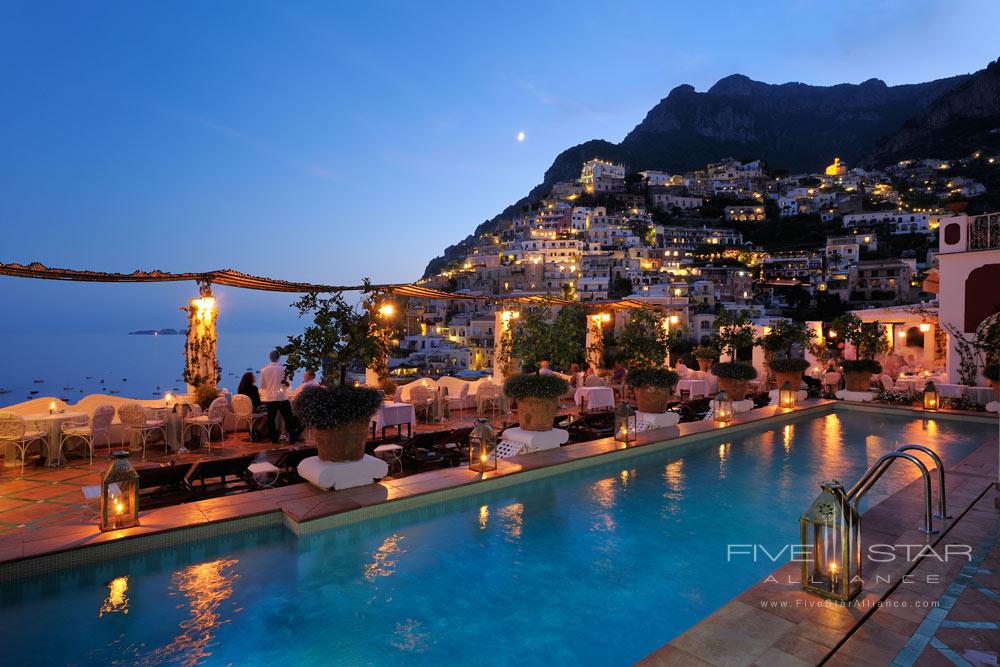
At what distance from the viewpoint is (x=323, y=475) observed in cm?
605

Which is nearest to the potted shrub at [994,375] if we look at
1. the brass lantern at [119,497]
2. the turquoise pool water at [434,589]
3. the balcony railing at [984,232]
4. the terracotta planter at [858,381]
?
the terracotta planter at [858,381]

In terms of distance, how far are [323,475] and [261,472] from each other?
98cm

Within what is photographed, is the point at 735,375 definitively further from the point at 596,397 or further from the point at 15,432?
the point at 15,432

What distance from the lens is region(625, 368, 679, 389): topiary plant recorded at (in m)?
9.73

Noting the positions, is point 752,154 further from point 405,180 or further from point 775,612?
point 775,612

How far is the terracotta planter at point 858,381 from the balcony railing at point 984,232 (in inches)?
206

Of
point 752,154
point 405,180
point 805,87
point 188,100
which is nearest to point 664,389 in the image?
point 188,100

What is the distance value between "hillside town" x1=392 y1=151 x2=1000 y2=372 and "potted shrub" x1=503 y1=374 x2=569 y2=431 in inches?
2219

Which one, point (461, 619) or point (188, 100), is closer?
point (461, 619)

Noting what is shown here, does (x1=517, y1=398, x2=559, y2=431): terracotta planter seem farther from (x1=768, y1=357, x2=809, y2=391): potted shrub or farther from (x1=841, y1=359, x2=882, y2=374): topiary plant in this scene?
(x1=841, y1=359, x2=882, y2=374): topiary plant

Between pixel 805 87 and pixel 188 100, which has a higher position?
pixel 805 87

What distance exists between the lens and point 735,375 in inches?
469

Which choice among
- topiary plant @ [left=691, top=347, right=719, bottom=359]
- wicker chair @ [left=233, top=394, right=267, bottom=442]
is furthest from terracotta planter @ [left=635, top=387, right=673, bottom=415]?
topiary plant @ [left=691, top=347, right=719, bottom=359]

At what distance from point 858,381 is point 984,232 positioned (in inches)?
232
